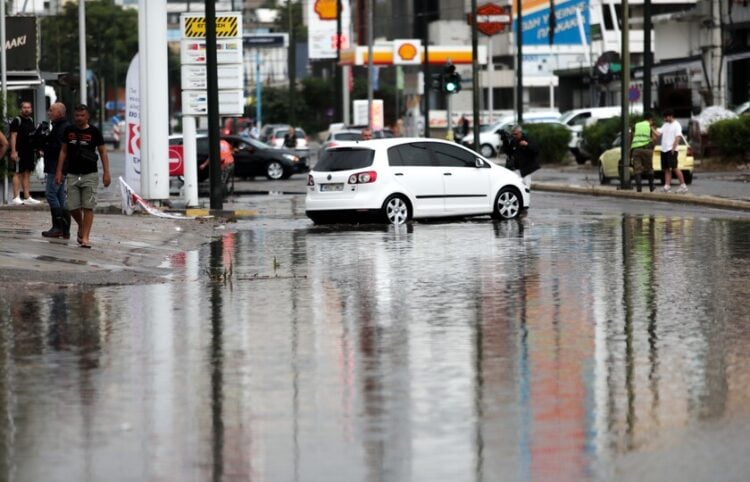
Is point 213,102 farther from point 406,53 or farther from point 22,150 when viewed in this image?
point 406,53

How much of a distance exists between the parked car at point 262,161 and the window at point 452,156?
21305 millimetres

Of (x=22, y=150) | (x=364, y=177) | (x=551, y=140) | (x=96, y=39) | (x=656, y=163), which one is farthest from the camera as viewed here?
(x=96, y=39)

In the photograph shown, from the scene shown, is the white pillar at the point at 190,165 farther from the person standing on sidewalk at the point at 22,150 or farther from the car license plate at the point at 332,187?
the car license plate at the point at 332,187

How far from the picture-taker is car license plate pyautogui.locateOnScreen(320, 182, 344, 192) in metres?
27.8

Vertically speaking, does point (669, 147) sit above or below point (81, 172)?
above

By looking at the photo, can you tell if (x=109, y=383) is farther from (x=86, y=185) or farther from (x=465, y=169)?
(x=465, y=169)

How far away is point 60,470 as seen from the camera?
803 cm

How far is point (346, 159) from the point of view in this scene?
92.1ft

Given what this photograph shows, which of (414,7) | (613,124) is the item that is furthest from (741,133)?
(414,7)

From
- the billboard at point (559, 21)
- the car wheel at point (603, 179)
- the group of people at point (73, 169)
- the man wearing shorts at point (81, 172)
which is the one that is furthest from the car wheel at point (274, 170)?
the billboard at point (559, 21)

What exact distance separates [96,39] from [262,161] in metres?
77.0

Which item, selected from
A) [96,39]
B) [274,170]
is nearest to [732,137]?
[274,170]

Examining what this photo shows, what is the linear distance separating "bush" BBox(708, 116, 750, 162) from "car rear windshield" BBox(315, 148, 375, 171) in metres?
23.2

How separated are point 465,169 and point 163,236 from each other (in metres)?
6.46
